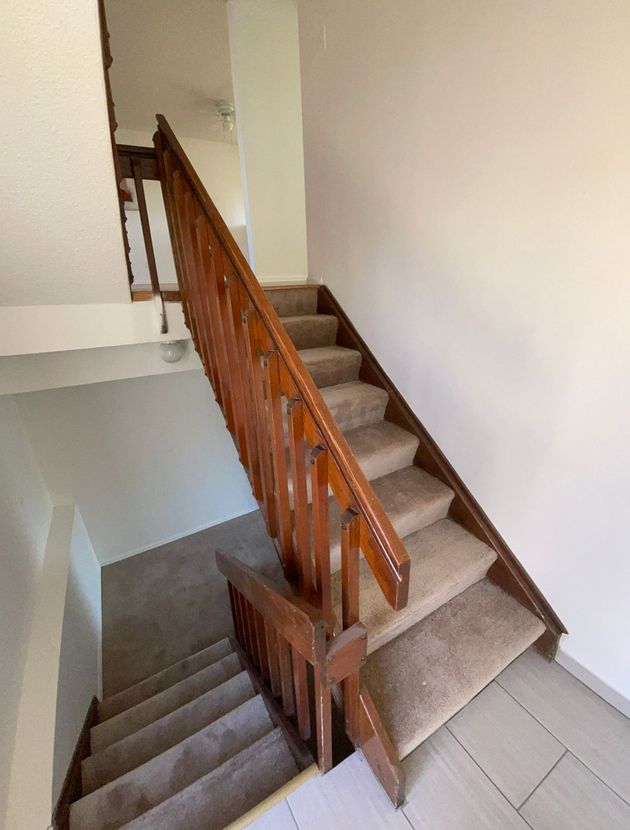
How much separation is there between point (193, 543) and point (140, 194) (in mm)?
3156

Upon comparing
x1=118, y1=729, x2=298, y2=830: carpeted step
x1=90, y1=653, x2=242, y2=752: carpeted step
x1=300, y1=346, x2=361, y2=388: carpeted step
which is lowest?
x1=90, y1=653, x2=242, y2=752: carpeted step

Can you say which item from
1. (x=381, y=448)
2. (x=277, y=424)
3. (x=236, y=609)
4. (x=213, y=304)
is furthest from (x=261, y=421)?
(x=236, y=609)

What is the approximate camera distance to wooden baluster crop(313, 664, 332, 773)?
0.97 meters

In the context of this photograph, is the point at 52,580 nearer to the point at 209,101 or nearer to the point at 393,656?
the point at 393,656

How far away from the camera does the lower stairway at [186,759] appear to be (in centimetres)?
126

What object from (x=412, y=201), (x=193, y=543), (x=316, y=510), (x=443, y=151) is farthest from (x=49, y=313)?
(x=193, y=543)

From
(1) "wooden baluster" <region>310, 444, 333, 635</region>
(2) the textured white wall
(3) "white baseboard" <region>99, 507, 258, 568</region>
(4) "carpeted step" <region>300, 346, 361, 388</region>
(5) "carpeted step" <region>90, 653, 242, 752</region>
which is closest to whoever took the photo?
(2) the textured white wall

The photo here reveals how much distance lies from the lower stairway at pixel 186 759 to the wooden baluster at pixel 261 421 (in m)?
0.90

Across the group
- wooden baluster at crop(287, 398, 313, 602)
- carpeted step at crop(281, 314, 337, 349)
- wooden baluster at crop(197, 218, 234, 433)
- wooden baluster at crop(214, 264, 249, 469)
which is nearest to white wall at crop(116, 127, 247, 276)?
carpeted step at crop(281, 314, 337, 349)

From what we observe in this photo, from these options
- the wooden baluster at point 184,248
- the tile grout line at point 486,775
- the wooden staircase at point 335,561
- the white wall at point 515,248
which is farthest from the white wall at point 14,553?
the white wall at point 515,248

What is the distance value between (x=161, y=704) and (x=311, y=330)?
236 centimetres

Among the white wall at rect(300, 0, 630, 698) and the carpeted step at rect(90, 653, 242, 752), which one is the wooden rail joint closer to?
the white wall at rect(300, 0, 630, 698)

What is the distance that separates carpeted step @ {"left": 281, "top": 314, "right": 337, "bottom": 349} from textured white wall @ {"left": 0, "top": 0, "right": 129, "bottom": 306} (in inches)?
39.2

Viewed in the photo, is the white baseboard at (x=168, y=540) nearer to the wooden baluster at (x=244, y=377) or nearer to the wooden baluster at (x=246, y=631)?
the wooden baluster at (x=246, y=631)
